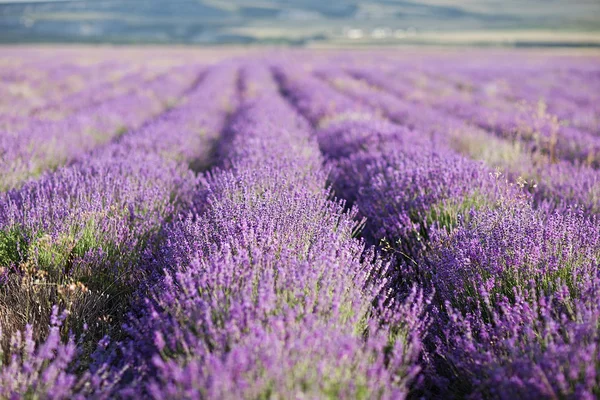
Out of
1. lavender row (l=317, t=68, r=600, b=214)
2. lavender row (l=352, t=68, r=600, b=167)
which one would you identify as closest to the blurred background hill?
lavender row (l=352, t=68, r=600, b=167)

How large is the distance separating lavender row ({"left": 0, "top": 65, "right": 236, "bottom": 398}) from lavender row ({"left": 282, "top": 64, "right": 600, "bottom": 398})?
4.33ft

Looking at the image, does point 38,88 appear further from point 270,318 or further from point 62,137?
point 270,318

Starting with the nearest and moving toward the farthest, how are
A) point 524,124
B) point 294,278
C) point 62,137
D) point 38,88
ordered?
point 294,278
point 62,137
point 524,124
point 38,88

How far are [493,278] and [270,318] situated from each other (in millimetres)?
1063

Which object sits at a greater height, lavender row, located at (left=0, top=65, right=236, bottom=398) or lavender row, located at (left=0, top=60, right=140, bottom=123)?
lavender row, located at (left=0, top=60, right=140, bottom=123)

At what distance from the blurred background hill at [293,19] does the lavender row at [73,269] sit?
6943 cm

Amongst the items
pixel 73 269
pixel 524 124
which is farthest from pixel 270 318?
pixel 524 124

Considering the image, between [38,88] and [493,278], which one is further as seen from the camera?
[38,88]

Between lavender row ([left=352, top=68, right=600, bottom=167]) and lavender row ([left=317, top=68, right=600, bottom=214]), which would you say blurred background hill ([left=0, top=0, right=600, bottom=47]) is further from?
lavender row ([left=317, top=68, right=600, bottom=214])

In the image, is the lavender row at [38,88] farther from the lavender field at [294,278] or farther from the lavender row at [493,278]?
the lavender row at [493,278]

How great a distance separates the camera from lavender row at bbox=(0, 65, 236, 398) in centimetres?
163

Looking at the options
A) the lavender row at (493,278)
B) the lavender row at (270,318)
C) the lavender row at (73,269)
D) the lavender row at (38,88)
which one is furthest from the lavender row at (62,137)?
the lavender row at (493,278)

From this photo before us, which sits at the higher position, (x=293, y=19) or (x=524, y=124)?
(x=293, y=19)

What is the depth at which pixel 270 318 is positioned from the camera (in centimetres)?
160
